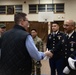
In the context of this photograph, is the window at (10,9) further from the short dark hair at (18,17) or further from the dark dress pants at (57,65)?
the short dark hair at (18,17)

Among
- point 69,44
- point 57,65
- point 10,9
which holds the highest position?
point 10,9

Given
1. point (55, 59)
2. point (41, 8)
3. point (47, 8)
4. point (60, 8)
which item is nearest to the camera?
point (55, 59)

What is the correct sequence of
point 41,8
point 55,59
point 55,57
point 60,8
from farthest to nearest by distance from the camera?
point 41,8
point 60,8
point 55,59
point 55,57

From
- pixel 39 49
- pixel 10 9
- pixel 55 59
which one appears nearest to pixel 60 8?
pixel 10 9

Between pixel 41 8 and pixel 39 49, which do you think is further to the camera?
pixel 41 8

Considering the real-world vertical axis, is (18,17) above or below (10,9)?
below

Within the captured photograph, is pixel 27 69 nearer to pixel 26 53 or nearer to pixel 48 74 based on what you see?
pixel 26 53

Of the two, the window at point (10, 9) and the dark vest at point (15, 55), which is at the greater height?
the window at point (10, 9)

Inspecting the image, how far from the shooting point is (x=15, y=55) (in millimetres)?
3090

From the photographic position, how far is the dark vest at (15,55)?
3.08 meters

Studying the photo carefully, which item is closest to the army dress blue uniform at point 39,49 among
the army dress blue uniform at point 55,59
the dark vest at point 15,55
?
the army dress blue uniform at point 55,59

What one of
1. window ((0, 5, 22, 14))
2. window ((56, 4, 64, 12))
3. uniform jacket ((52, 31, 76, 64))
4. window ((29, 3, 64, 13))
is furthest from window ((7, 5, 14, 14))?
uniform jacket ((52, 31, 76, 64))

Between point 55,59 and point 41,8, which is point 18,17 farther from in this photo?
point 41,8

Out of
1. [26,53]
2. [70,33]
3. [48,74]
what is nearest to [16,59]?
[26,53]
